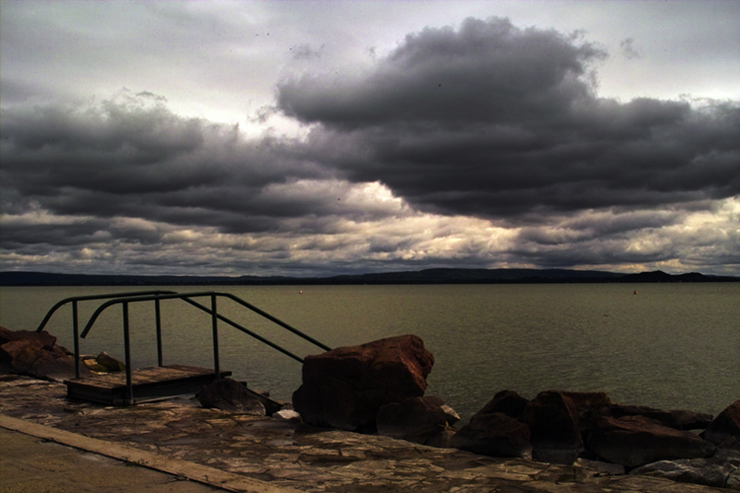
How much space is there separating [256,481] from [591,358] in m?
24.2

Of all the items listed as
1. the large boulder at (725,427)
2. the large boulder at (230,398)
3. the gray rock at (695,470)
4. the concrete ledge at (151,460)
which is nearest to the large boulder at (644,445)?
the gray rock at (695,470)

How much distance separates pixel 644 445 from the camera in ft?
23.8

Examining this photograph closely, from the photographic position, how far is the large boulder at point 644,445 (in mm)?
7172

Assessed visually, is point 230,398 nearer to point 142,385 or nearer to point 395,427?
point 142,385

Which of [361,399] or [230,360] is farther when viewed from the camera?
[230,360]

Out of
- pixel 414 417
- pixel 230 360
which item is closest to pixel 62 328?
pixel 230 360

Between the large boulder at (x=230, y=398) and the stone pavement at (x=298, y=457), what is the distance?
221 millimetres

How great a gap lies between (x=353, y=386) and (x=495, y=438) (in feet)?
6.96

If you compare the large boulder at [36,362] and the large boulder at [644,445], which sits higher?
the large boulder at [36,362]

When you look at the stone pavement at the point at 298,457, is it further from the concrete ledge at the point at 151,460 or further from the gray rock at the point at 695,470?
the gray rock at the point at 695,470

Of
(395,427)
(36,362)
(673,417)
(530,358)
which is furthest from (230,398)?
(530,358)

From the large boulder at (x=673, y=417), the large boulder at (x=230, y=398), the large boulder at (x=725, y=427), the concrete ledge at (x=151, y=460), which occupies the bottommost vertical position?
the large boulder at (x=673, y=417)

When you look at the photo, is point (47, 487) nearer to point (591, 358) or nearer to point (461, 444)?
point (461, 444)

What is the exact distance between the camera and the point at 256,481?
4652 millimetres
